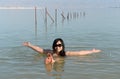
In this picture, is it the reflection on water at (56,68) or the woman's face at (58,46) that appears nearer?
the reflection on water at (56,68)

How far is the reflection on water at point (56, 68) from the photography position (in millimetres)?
15016

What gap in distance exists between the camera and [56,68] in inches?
640

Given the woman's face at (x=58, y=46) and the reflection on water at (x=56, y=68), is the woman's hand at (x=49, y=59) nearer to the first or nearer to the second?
the reflection on water at (x=56, y=68)

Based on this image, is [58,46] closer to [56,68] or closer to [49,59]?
[49,59]

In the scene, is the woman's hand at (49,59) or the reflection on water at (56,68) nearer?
the reflection on water at (56,68)

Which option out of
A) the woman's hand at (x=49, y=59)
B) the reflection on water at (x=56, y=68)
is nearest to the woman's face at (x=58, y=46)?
the woman's hand at (x=49, y=59)

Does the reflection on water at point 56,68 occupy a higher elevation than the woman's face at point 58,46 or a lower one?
lower

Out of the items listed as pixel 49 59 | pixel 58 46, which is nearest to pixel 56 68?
pixel 49 59

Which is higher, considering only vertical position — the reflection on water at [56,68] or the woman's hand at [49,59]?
the woman's hand at [49,59]

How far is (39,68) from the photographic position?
1616 centimetres

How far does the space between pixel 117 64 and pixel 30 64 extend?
4190 millimetres

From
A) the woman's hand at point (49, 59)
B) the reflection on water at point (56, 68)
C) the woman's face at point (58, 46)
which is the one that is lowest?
the reflection on water at point (56, 68)

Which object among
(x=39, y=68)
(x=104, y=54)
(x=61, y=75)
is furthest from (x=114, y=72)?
(x=104, y=54)

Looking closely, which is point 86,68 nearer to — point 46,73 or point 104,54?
point 46,73
